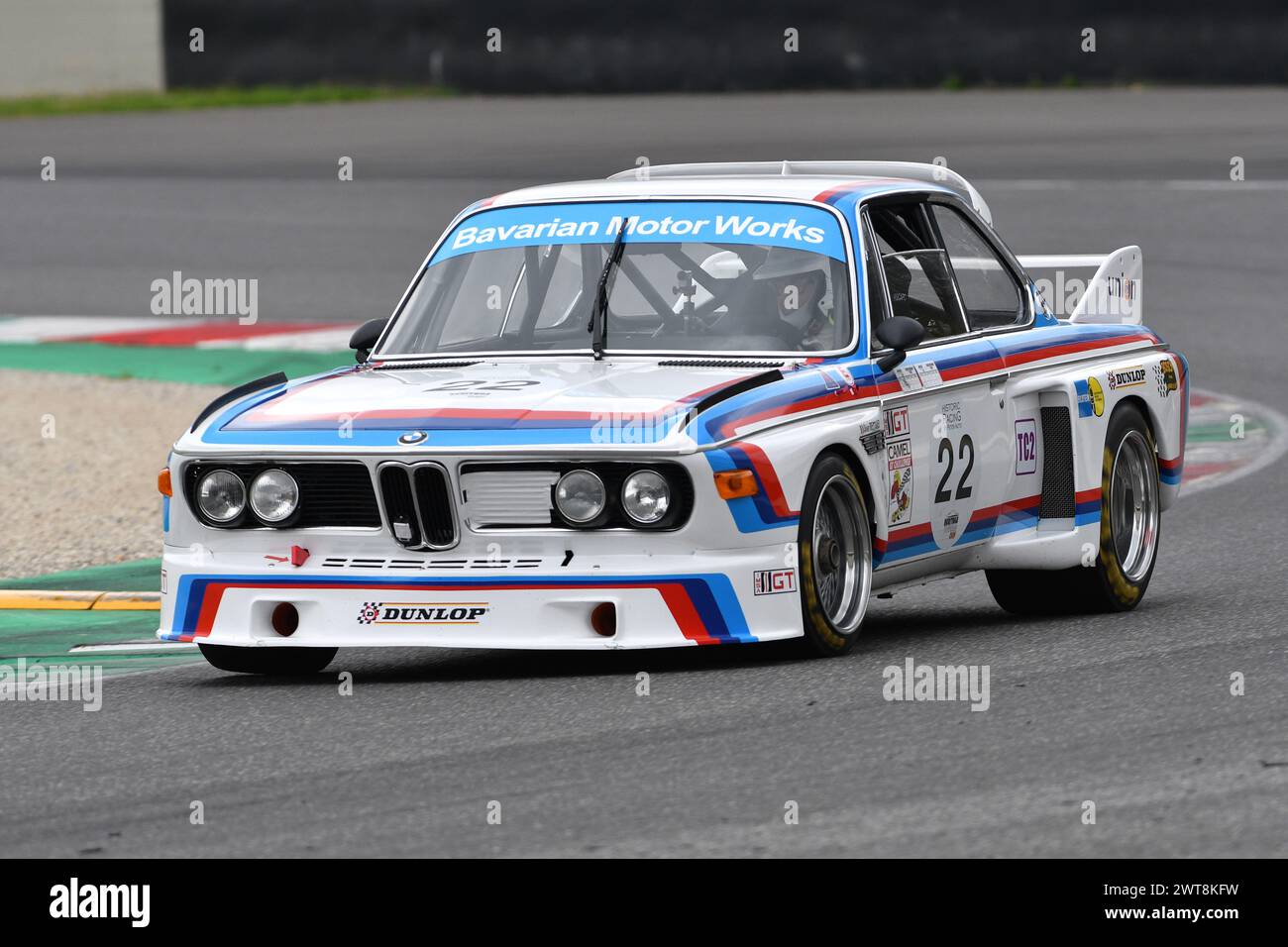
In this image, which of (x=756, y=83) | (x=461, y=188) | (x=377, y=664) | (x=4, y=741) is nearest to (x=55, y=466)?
(x=377, y=664)

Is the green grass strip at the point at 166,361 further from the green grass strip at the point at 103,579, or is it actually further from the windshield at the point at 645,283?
the windshield at the point at 645,283

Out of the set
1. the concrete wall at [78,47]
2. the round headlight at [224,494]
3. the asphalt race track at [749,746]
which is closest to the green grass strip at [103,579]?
the asphalt race track at [749,746]

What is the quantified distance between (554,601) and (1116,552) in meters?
2.77

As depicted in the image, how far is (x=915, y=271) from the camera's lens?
9.29 m

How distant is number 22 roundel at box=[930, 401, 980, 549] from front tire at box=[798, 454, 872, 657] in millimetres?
504

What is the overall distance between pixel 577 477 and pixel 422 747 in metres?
1.09

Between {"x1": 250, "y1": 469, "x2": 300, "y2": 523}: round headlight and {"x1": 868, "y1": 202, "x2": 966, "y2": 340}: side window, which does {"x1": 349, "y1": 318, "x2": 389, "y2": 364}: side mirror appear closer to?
{"x1": 250, "y1": 469, "x2": 300, "y2": 523}: round headlight

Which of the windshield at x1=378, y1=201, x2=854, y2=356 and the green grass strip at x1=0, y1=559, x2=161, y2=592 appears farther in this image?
the green grass strip at x1=0, y1=559, x2=161, y2=592

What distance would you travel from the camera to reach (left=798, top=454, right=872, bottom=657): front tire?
316 inches

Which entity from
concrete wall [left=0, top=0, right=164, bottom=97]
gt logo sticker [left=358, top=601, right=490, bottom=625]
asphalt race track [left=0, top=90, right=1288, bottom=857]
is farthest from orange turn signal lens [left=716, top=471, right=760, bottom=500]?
concrete wall [left=0, top=0, right=164, bottom=97]

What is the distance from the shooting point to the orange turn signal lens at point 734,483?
305 inches

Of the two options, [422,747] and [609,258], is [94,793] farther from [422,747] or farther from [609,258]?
[609,258]
